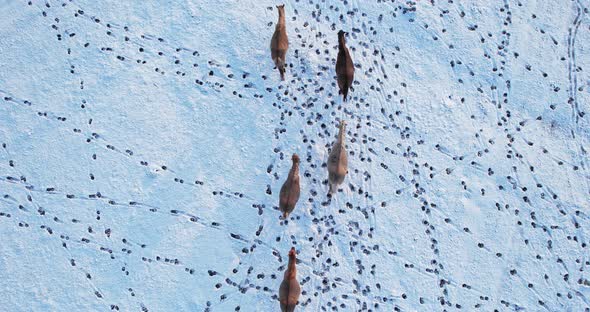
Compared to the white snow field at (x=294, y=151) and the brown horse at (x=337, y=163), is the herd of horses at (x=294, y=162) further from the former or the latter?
the white snow field at (x=294, y=151)

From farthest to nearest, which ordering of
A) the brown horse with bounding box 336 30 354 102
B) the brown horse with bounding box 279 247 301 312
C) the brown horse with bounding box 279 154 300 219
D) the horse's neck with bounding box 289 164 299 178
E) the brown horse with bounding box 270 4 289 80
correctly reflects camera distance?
the brown horse with bounding box 270 4 289 80 → the brown horse with bounding box 336 30 354 102 → the horse's neck with bounding box 289 164 299 178 → the brown horse with bounding box 279 154 300 219 → the brown horse with bounding box 279 247 301 312

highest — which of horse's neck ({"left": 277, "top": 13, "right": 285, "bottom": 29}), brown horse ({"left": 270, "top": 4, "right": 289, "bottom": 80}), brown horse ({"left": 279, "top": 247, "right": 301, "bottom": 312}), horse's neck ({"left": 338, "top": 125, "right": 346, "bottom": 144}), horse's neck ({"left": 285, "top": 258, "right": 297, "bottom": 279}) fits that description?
horse's neck ({"left": 277, "top": 13, "right": 285, "bottom": 29})

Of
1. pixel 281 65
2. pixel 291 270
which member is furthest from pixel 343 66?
pixel 291 270

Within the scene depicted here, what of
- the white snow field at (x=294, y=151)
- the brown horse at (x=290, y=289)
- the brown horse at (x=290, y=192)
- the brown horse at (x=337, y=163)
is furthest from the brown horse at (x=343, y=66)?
the brown horse at (x=290, y=289)

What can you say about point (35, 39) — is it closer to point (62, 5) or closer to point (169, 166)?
point (62, 5)

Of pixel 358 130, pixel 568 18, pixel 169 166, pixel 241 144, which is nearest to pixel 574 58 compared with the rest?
pixel 568 18

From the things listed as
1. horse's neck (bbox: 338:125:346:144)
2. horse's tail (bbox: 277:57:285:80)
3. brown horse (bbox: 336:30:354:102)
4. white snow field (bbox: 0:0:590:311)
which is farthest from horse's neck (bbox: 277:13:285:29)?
horse's neck (bbox: 338:125:346:144)

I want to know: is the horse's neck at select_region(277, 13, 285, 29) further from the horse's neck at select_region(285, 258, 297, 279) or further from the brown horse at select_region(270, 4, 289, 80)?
the horse's neck at select_region(285, 258, 297, 279)

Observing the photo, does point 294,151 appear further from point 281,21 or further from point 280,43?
point 281,21
